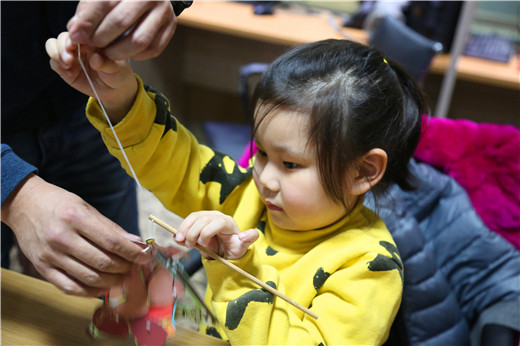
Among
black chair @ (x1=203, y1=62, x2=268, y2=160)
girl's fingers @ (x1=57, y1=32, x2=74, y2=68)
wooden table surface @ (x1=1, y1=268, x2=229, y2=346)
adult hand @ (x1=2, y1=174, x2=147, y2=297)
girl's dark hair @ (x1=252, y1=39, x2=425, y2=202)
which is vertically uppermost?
girl's fingers @ (x1=57, y1=32, x2=74, y2=68)

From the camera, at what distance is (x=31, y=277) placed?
0.70m

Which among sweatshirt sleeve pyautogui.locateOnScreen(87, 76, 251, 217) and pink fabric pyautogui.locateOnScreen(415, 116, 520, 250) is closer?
sweatshirt sleeve pyautogui.locateOnScreen(87, 76, 251, 217)

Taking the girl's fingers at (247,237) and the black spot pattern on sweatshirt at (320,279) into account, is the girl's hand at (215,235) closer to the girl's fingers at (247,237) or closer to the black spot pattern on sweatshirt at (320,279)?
the girl's fingers at (247,237)

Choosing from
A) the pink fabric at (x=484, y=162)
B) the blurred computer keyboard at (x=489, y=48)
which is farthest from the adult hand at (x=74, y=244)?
the blurred computer keyboard at (x=489, y=48)

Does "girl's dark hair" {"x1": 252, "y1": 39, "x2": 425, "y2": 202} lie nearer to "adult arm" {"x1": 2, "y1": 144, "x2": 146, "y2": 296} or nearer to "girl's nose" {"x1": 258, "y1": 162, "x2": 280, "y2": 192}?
"girl's nose" {"x1": 258, "y1": 162, "x2": 280, "y2": 192}

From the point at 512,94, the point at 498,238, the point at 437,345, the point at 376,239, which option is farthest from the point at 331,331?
the point at 512,94

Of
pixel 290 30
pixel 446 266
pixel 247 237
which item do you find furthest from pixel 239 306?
pixel 290 30

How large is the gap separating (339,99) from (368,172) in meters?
0.12

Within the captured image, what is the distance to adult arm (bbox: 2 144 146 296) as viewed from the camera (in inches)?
22.7

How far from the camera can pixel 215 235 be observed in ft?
2.01

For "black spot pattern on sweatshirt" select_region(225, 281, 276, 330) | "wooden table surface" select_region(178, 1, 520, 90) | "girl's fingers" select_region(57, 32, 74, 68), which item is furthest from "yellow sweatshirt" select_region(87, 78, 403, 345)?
"wooden table surface" select_region(178, 1, 520, 90)

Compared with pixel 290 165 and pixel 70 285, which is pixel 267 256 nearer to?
pixel 290 165

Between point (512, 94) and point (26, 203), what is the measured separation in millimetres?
2349

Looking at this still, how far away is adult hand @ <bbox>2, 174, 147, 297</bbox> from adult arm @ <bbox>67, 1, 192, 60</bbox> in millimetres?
190
